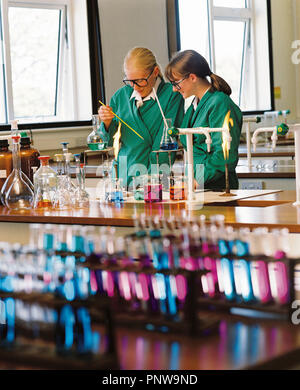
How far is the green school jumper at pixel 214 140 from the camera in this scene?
11.8 ft

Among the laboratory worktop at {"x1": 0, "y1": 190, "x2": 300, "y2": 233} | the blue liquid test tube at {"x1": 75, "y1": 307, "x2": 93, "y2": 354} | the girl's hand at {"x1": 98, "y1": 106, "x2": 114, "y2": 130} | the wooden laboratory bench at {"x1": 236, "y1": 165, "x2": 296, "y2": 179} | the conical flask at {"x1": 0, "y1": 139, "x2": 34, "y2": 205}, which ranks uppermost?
the girl's hand at {"x1": 98, "y1": 106, "x2": 114, "y2": 130}

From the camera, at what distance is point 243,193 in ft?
11.5

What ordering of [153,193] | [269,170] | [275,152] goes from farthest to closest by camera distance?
[275,152] → [269,170] → [153,193]

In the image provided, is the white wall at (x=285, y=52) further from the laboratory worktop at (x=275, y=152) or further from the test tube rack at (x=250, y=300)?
the test tube rack at (x=250, y=300)

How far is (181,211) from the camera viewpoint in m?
2.99

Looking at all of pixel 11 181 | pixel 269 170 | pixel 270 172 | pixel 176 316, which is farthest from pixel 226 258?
pixel 269 170

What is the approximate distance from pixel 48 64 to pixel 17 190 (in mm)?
3549

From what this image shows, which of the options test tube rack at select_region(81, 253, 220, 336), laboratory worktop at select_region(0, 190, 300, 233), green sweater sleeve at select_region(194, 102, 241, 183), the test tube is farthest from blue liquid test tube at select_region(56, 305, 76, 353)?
green sweater sleeve at select_region(194, 102, 241, 183)

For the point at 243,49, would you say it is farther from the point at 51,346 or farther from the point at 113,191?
the point at 51,346

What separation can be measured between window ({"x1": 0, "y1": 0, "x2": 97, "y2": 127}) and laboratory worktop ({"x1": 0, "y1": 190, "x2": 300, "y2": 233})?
10.3 ft

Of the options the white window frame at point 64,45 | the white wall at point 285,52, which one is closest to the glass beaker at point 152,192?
the white window frame at point 64,45

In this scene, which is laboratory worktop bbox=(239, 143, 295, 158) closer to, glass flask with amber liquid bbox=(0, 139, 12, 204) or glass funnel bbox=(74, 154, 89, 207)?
glass funnel bbox=(74, 154, 89, 207)

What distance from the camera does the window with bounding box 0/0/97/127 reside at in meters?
6.43

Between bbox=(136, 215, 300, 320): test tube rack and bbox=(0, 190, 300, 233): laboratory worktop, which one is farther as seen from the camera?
bbox=(0, 190, 300, 233): laboratory worktop
